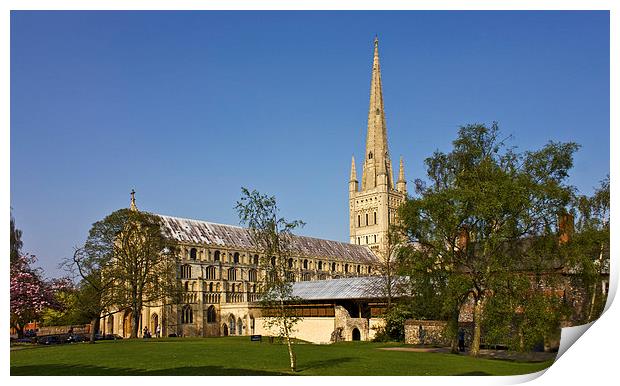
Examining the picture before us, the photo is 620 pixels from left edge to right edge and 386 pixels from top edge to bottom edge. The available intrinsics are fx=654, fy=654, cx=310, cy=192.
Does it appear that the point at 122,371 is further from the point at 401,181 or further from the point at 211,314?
the point at 401,181

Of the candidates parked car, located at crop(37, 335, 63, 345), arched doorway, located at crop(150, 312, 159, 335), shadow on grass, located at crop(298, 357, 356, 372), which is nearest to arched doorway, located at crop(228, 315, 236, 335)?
arched doorway, located at crop(150, 312, 159, 335)

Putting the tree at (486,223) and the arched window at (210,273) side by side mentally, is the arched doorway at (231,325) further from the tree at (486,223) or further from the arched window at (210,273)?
the tree at (486,223)

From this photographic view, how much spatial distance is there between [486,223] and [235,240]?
59084 mm

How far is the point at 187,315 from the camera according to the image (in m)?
73.8

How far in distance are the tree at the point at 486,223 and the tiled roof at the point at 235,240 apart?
4478 cm

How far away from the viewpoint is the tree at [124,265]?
48.7 metres

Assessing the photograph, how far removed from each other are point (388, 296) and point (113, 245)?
2178 cm

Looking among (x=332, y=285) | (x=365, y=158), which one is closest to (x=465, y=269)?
(x=332, y=285)

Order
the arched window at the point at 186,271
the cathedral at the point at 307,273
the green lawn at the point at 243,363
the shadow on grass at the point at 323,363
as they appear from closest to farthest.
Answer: the green lawn at the point at 243,363 → the shadow on grass at the point at 323,363 → the cathedral at the point at 307,273 → the arched window at the point at 186,271

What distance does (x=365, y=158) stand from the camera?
125 meters

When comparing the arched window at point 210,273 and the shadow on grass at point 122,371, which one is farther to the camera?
the arched window at point 210,273

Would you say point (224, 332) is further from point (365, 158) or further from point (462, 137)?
point (365, 158)

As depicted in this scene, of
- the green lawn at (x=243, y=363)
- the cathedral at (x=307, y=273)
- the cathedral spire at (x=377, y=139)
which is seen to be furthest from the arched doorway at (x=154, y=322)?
the cathedral spire at (x=377, y=139)

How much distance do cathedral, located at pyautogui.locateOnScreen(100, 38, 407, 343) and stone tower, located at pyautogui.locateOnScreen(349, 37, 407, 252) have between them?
0.61ft
